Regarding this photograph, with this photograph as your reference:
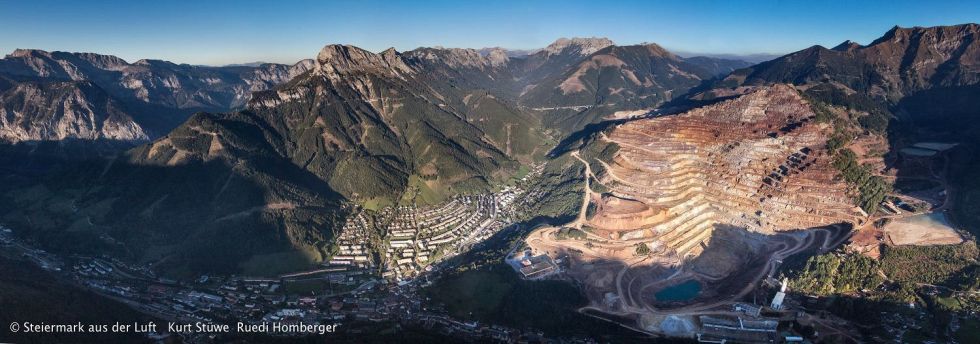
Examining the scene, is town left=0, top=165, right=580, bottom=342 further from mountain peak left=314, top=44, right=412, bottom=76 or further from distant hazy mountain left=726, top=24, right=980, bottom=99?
distant hazy mountain left=726, top=24, right=980, bottom=99

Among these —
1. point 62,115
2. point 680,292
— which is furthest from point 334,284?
point 62,115

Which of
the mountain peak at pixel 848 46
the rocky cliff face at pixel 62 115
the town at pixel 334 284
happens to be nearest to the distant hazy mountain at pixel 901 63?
the mountain peak at pixel 848 46

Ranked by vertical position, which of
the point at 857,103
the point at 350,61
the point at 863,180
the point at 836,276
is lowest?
the point at 836,276

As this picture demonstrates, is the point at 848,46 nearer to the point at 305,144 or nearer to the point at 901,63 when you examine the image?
the point at 901,63

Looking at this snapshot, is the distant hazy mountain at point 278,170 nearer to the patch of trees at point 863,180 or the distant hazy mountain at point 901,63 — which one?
the patch of trees at point 863,180

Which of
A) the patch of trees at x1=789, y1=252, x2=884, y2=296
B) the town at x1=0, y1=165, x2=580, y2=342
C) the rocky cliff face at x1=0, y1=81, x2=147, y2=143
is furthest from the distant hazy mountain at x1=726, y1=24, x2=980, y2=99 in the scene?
the rocky cliff face at x1=0, y1=81, x2=147, y2=143

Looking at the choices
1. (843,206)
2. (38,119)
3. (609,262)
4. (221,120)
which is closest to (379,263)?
(609,262)

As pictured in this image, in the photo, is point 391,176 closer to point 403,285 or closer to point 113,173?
point 403,285
